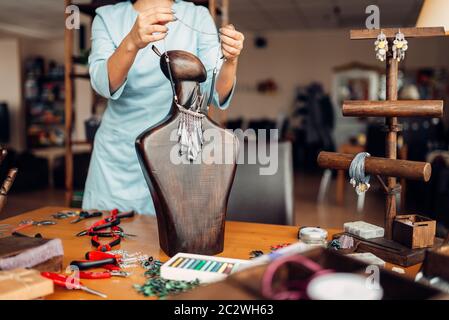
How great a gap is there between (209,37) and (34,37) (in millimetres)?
9807

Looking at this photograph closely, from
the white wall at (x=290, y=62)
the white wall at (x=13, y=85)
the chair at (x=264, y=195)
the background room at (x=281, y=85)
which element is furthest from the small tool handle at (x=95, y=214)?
the white wall at (x=290, y=62)

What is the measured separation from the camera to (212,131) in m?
1.04

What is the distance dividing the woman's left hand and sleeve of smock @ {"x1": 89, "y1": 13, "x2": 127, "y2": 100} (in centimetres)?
30

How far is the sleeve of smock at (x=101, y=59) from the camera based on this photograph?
3.91 feet

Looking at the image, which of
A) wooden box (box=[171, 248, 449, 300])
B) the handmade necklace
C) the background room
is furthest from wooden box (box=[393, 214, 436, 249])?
the background room

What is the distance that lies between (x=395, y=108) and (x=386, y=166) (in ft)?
0.46

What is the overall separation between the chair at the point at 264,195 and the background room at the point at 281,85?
3792mm

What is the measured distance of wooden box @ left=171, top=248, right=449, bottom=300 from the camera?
0.61 m

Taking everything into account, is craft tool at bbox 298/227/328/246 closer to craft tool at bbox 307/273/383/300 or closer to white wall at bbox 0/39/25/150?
craft tool at bbox 307/273/383/300

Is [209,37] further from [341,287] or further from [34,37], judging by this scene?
[34,37]

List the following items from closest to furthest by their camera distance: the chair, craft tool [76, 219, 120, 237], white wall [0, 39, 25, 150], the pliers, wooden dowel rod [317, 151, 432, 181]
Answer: wooden dowel rod [317, 151, 432, 181] → craft tool [76, 219, 120, 237] → the pliers → the chair → white wall [0, 39, 25, 150]

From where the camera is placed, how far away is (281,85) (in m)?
9.94

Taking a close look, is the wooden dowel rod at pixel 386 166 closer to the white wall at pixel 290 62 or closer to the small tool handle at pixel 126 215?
the small tool handle at pixel 126 215
